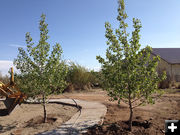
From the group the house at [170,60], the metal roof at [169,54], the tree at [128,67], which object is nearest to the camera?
the tree at [128,67]

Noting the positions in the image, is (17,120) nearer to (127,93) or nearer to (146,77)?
(127,93)

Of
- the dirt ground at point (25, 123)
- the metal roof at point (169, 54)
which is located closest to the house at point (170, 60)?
the metal roof at point (169, 54)

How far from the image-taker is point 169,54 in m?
28.7

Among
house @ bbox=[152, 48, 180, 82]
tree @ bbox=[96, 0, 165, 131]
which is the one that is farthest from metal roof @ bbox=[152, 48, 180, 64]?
tree @ bbox=[96, 0, 165, 131]

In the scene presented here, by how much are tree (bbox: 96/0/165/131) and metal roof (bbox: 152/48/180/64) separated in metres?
24.1

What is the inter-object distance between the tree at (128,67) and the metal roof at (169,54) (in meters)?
24.1

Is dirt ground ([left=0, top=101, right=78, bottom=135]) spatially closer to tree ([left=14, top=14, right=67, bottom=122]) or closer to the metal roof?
tree ([left=14, top=14, right=67, bottom=122])

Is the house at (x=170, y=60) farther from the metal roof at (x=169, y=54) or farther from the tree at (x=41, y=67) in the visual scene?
the tree at (x=41, y=67)

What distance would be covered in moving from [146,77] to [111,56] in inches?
43.1

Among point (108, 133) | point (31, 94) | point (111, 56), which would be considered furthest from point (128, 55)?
point (31, 94)

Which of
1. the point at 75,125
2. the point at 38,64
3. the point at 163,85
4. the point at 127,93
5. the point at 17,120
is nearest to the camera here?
the point at 127,93

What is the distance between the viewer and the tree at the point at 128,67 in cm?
422

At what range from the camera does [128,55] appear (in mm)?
4348

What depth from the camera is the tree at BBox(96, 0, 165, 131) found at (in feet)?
13.8
